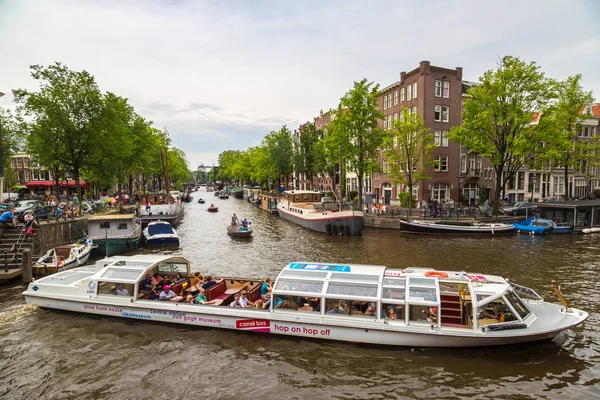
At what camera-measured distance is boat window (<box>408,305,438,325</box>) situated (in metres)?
11.6

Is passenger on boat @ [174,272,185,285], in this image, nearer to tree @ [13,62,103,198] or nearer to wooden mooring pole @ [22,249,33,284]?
wooden mooring pole @ [22,249,33,284]

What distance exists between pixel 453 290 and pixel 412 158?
34.8 metres

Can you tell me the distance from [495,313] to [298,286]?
6.47 metres

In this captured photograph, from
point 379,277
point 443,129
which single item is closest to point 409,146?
point 443,129

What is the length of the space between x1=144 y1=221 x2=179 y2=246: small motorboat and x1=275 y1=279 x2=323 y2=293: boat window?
20929 millimetres

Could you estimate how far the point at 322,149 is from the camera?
57438 mm

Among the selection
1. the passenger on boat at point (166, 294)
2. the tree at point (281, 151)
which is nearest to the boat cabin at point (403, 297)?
the passenger on boat at point (166, 294)

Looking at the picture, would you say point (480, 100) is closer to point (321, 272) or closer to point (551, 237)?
point (551, 237)

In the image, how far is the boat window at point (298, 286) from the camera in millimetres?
12562

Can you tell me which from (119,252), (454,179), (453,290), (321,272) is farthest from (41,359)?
(454,179)

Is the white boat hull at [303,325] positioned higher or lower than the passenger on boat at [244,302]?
lower

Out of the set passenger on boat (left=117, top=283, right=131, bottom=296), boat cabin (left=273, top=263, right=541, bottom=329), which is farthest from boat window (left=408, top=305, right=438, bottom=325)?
passenger on boat (left=117, top=283, right=131, bottom=296)

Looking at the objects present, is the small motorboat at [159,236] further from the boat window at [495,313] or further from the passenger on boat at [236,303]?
the boat window at [495,313]

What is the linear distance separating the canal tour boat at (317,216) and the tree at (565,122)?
835 inches
